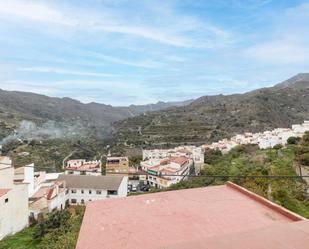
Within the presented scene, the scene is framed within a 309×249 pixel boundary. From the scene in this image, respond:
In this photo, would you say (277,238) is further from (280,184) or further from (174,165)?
(174,165)

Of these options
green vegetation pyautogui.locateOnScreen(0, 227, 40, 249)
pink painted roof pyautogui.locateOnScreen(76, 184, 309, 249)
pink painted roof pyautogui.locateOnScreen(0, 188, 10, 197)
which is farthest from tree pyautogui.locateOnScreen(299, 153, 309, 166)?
pink painted roof pyautogui.locateOnScreen(0, 188, 10, 197)

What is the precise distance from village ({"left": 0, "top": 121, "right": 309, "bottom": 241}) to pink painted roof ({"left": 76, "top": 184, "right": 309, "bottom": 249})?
0.83m

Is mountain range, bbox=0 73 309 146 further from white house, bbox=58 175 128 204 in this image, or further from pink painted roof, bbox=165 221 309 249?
pink painted roof, bbox=165 221 309 249

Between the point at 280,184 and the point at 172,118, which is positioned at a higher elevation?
the point at 172,118

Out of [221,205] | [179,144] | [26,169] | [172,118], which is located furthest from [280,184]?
[172,118]

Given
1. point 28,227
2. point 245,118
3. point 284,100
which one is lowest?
point 28,227

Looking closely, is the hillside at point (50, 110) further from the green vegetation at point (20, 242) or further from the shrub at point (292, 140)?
the green vegetation at point (20, 242)

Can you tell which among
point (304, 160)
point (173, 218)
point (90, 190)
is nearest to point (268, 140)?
point (304, 160)

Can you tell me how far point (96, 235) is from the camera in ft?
16.2

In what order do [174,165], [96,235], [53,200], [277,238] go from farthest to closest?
[174,165], [53,200], [96,235], [277,238]

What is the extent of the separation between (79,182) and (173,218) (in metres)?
24.8

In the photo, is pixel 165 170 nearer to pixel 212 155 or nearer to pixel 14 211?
pixel 212 155

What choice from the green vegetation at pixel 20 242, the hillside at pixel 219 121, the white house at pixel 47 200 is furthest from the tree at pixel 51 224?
the hillside at pixel 219 121

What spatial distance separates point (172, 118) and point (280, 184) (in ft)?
207
